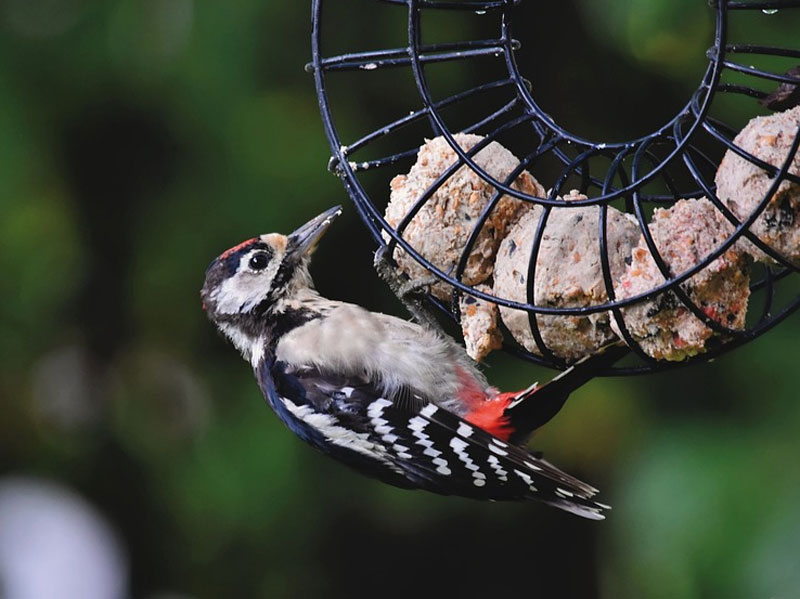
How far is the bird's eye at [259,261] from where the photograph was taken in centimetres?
213

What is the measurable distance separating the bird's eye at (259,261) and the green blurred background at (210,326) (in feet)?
1.17

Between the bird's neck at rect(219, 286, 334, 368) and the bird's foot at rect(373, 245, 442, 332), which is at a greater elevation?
the bird's foot at rect(373, 245, 442, 332)

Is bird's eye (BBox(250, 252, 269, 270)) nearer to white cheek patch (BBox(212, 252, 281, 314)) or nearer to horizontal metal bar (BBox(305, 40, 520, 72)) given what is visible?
white cheek patch (BBox(212, 252, 281, 314))

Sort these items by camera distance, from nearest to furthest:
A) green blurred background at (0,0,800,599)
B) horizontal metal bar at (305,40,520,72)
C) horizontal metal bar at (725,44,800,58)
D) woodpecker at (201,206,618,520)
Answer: horizontal metal bar at (725,44,800,58) → horizontal metal bar at (305,40,520,72) → woodpecker at (201,206,618,520) → green blurred background at (0,0,800,599)

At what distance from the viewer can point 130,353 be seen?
2.71 metres

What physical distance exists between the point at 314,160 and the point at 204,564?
3.58ft

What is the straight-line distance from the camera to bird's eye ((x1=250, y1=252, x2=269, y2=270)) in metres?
2.13

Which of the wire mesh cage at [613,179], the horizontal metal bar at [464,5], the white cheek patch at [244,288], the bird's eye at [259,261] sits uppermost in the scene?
the horizontal metal bar at [464,5]

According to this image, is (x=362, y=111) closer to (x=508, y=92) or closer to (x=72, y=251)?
(x=508, y=92)

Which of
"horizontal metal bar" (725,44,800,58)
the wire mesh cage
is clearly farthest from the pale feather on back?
"horizontal metal bar" (725,44,800,58)

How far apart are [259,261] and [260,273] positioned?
3 cm

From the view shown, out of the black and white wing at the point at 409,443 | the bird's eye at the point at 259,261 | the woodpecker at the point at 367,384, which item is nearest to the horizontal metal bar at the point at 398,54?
the woodpecker at the point at 367,384

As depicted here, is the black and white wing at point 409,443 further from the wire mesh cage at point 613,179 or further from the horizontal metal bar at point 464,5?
the horizontal metal bar at point 464,5

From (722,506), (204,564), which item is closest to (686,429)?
(722,506)
